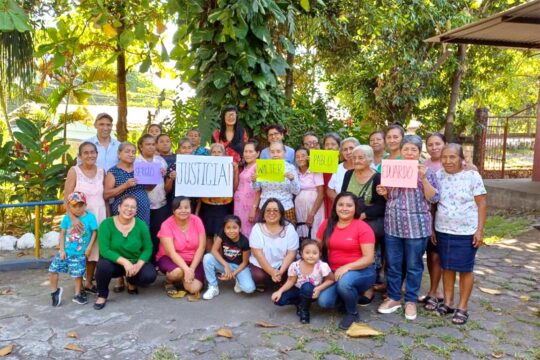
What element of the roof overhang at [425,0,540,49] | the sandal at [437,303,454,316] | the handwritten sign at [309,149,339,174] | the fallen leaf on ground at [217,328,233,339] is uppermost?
the roof overhang at [425,0,540,49]

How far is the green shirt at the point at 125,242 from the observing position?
4191mm

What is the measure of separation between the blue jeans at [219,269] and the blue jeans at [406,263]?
1.24 m

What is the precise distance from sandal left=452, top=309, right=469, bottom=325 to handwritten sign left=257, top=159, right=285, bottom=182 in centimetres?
184

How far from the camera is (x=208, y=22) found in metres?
5.34

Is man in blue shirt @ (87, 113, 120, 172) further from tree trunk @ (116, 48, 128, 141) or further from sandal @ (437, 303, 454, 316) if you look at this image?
tree trunk @ (116, 48, 128, 141)

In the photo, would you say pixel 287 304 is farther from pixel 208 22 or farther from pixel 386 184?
pixel 208 22

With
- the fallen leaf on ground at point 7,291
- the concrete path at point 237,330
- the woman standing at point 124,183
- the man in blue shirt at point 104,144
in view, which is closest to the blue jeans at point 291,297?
the concrete path at point 237,330

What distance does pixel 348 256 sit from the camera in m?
3.98

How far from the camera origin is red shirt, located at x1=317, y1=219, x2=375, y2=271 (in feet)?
12.9

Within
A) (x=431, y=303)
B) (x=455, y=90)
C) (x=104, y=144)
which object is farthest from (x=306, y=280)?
(x=455, y=90)

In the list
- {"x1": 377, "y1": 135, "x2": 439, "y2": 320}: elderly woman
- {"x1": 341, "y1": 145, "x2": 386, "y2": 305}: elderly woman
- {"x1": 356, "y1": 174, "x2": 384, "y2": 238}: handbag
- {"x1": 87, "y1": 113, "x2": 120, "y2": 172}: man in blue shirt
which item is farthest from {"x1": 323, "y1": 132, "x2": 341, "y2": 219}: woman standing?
{"x1": 87, "y1": 113, "x2": 120, "y2": 172}: man in blue shirt

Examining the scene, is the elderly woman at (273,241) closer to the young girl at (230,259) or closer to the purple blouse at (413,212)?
the young girl at (230,259)

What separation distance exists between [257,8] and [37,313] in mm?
3427

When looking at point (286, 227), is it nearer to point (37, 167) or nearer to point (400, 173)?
point (400, 173)
